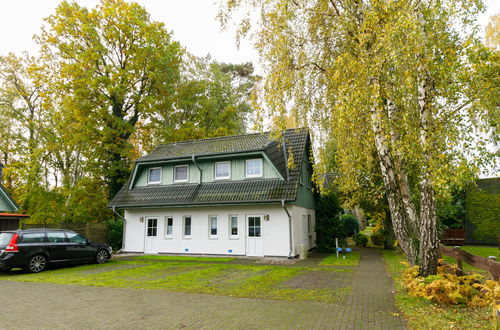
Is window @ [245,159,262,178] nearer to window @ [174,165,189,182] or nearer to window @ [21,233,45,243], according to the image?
window @ [174,165,189,182]

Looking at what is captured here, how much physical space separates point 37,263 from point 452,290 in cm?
1422

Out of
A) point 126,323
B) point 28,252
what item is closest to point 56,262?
point 28,252

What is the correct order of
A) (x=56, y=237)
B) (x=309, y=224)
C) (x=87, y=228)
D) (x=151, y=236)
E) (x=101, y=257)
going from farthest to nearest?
1. (x=87, y=228)
2. (x=309, y=224)
3. (x=151, y=236)
4. (x=101, y=257)
5. (x=56, y=237)

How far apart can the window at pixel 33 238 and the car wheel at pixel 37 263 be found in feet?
1.99

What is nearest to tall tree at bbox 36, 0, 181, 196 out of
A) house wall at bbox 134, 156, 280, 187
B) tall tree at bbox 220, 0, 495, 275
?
house wall at bbox 134, 156, 280, 187

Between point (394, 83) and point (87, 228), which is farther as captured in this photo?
point (87, 228)

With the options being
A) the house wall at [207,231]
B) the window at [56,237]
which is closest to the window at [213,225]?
the house wall at [207,231]

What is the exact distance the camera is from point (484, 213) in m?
22.1

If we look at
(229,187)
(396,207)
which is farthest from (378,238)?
(396,207)

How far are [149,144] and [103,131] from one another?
17.1 ft

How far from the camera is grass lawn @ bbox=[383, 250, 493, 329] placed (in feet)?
17.7

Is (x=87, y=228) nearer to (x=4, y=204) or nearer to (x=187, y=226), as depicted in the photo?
(x=4, y=204)

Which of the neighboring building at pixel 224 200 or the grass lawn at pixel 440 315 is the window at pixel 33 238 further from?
the grass lawn at pixel 440 315

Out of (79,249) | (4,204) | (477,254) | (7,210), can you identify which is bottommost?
(477,254)
